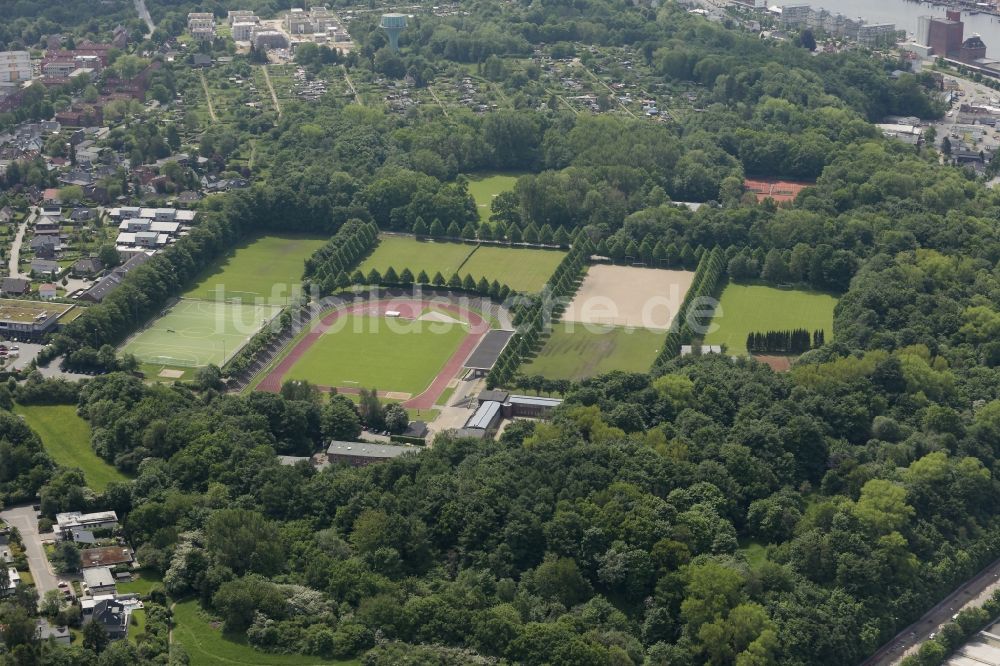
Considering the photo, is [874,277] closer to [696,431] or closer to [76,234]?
[696,431]

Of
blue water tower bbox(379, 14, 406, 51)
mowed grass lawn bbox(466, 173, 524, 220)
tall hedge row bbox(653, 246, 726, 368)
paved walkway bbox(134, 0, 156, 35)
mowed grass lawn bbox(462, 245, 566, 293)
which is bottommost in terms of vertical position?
mowed grass lawn bbox(462, 245, 566, 293)

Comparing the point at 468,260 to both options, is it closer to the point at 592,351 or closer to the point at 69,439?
the point at 592,351

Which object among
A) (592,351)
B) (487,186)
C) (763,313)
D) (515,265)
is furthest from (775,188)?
(592,351)

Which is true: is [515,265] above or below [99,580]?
below

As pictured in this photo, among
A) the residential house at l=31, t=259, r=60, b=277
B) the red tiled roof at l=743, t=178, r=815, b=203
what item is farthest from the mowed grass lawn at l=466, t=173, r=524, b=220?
the residential house at l=31, t=259, r=60, b=277

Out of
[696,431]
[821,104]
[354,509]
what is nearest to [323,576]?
[354,509]

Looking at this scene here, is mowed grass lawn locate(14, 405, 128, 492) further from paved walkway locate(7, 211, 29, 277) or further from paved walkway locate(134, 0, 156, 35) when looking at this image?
paved walkway locate(134, 0, 156, 35)
